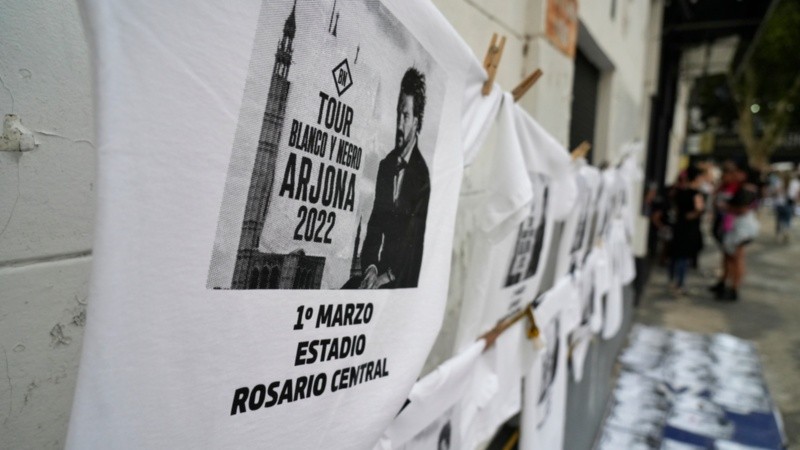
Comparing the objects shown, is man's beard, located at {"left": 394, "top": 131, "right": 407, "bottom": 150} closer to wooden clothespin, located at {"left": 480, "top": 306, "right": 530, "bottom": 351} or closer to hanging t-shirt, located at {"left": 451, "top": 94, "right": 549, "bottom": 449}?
hanging t-shirt, located at {"left": 451, "top": 94, "right": 549, "bottom": 449}

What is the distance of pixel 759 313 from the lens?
6.54 meters

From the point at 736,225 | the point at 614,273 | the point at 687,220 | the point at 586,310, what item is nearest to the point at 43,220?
the point at 586,310

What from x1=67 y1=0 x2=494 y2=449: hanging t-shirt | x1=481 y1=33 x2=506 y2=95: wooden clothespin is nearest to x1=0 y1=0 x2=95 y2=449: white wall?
x1=67 y1=0 x2=494 y2=449: hanging t-shirt

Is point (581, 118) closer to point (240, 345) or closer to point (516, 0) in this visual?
point (516, 0)

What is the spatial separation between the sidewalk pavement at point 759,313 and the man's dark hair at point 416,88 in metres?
4.28

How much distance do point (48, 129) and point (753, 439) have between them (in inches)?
177

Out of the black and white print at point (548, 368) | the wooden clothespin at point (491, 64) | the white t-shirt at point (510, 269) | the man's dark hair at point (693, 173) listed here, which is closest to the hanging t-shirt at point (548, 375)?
the black and white print at point (548, 368)

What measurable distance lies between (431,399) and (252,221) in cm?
77

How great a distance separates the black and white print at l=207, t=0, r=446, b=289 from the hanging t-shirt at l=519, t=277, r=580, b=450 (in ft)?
3.86

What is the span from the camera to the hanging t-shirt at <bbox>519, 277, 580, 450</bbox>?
193 cm

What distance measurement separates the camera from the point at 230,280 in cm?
58

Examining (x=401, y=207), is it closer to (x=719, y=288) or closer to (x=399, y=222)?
(x=399, y=222)

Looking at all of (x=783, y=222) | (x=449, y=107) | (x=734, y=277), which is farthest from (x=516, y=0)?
(x=783, y=222)

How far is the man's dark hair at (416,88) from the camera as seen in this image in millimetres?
854
